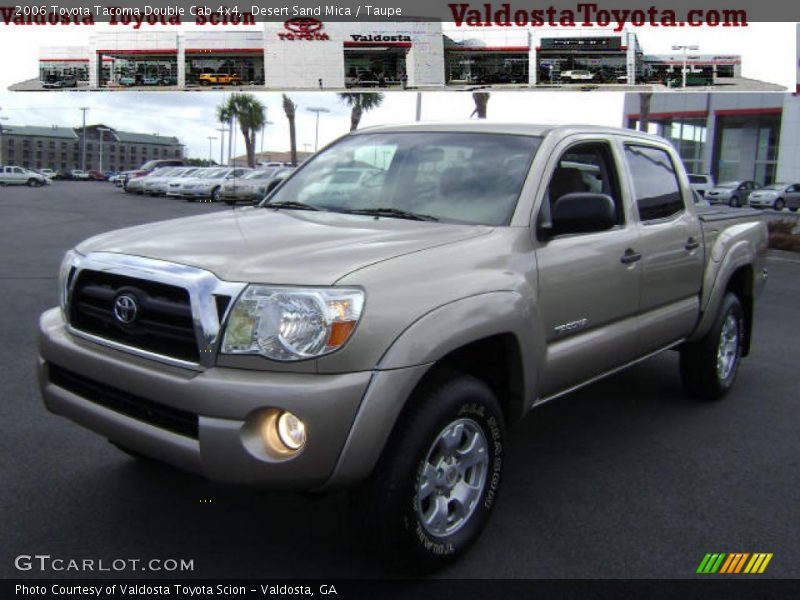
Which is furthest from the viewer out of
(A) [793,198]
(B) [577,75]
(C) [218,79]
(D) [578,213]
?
(C) [218,79]

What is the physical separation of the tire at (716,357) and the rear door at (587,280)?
127 cm

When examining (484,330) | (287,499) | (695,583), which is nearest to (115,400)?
(287,499)

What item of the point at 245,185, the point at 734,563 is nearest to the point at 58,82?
the point at 245,185

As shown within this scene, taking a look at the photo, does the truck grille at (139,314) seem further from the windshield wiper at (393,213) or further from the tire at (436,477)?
the windshield wiper at (393,213)

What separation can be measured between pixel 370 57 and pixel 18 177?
77.9 ft

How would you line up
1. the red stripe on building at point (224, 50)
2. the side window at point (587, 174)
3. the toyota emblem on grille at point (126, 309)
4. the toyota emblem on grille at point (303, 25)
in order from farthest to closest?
the red stripe on building at point (224, 50)
the toyota emblem on grille at point (303, 25)
the side window at point (587, 174)
the toyota emblem on grille at point (126, 309)

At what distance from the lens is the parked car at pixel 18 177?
4938cm

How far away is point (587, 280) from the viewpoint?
3.88 meters

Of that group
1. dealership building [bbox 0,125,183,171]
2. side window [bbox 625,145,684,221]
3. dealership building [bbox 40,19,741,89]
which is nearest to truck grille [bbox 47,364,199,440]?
side window [bbox 625,145,684,221]

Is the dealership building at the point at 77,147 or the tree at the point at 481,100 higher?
the tree at the point at 481,100

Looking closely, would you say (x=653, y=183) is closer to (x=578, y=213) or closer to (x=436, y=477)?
(x=578, y=213)

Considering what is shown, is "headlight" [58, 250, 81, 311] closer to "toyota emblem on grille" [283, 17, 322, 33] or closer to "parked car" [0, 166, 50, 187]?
"toyota emblem on grille" [283, 17, 322, 33]

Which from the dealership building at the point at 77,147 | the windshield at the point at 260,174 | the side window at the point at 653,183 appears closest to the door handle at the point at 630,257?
the side window at the point at 653,183

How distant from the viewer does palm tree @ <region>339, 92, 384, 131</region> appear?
49.9m
